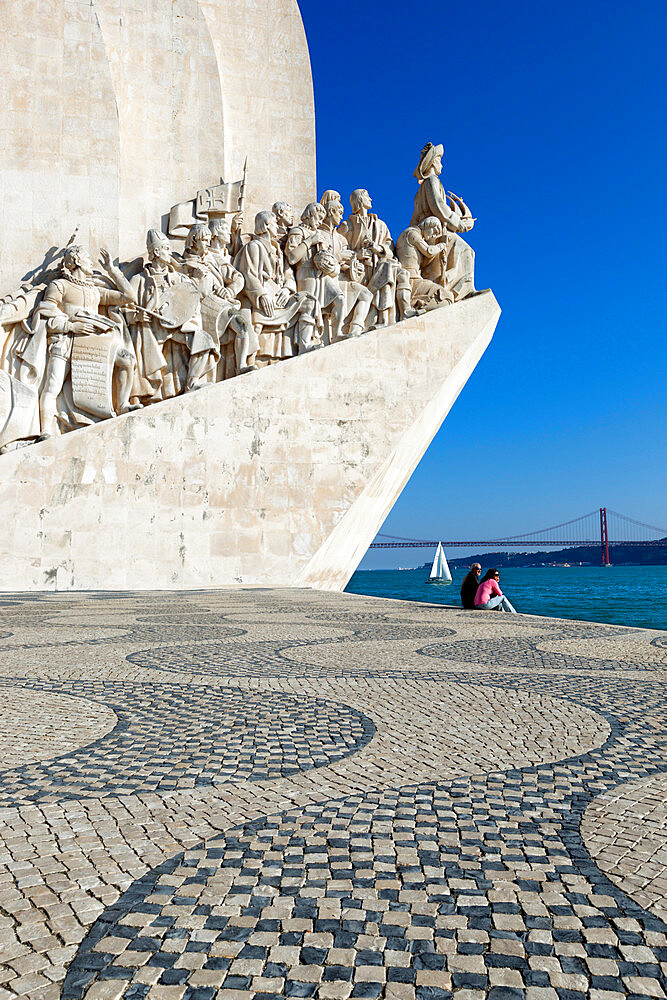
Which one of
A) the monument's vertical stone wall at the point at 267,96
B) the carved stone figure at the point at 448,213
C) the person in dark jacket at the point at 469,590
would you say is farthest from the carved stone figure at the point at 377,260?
the person in dark jacket at the point at 469,590

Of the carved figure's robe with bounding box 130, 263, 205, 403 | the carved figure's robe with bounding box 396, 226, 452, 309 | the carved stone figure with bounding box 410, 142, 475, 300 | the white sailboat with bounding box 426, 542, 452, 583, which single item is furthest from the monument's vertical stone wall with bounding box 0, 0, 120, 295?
the white sailboat with bounding box 426, 542, 452, 583

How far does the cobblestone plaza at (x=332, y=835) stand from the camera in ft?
2.91

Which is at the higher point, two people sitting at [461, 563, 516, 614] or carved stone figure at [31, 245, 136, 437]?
carved stone figure at [31, 245, 136, 437]

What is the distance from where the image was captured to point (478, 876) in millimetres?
1109

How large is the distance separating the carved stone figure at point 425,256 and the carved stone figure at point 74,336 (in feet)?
12.1

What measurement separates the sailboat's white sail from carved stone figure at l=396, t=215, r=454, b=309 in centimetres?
2999

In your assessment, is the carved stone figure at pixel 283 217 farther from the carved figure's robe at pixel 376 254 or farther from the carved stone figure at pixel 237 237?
the carved figure's robe at pixel 376 254

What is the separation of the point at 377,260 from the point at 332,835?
393 inches

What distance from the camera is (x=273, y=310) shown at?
9703mm

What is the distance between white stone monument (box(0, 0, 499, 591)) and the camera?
817cm

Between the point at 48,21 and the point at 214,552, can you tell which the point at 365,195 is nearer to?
the point at 48,21

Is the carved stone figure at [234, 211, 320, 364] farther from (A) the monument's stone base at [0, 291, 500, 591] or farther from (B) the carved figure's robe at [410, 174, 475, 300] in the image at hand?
(B) the carved figure's robe at [410, 174, 475, 300]

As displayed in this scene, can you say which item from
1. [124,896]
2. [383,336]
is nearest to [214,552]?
[383,336]

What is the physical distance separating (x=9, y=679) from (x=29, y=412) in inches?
248
